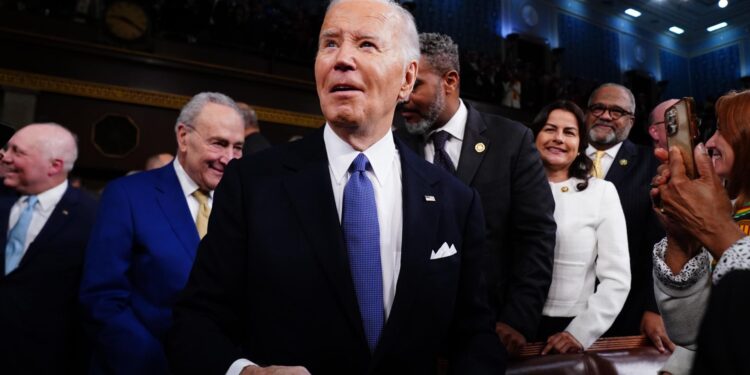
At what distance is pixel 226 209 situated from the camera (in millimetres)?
1235

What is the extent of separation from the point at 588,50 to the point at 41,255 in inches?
574

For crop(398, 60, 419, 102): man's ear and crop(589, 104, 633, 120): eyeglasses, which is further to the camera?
crop(589, 104, 633, 120): eyeglasses

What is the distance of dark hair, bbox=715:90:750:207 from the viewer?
1.25 m

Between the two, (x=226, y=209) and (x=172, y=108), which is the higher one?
(x=172, y=108)

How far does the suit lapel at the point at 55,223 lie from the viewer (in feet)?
8.48

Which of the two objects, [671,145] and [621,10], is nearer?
[671,145]

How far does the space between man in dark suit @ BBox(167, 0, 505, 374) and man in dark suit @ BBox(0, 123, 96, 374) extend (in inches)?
68.9

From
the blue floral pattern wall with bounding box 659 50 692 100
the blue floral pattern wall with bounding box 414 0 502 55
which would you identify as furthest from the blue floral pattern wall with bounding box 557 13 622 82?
the blue floral pattern wall with bounding box 414 0 502 55

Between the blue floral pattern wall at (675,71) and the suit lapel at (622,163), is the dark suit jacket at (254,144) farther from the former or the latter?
the blue floral pattern wall at (675,71)

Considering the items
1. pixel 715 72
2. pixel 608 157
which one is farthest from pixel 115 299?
pixel 715 72

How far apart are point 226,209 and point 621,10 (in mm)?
16240

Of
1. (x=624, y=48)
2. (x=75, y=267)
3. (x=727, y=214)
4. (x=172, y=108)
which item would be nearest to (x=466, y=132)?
(x=727, y=214)

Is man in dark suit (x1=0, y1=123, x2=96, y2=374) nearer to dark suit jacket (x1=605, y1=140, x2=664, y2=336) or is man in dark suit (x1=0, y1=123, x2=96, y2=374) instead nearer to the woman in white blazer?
the woman in white blazer

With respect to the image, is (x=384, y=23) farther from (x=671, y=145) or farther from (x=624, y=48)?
(x=624, y=48)
